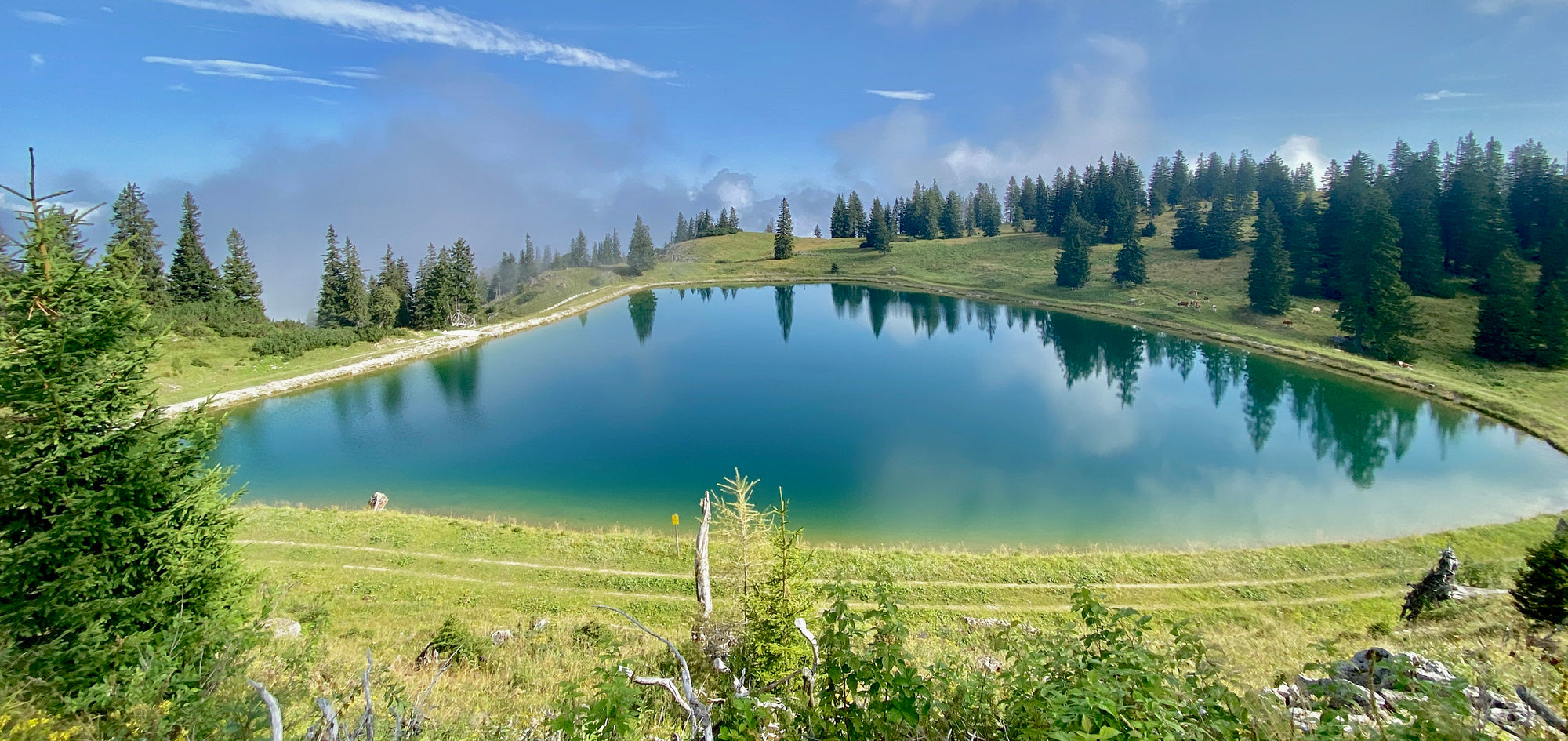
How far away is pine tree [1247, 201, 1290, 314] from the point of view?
183 ft

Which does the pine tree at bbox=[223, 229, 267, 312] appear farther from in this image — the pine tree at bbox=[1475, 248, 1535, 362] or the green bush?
the pine tree at bbox=[1475, 248, 1535, 362]

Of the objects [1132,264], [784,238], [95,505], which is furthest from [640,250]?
[95,505]

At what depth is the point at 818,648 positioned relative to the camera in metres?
4.89

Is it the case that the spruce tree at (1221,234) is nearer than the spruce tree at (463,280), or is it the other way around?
the spruce tree at (463,280)

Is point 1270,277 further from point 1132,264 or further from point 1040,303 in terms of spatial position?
point 1040,303

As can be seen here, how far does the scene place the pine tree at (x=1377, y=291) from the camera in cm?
4434

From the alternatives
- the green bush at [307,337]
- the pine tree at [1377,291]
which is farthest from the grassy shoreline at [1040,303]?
the pine tree at [1377,291]

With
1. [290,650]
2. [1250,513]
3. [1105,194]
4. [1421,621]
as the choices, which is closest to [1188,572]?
[1421,621]

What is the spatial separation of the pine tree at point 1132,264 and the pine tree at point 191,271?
86.2 metres

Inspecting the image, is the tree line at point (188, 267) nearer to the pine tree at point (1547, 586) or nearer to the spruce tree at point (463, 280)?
the spruce tree at point (463, 280)

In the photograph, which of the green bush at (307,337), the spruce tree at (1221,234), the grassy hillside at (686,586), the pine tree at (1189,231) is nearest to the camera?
the grassy hillside at (686,586)

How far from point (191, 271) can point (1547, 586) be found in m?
72.4

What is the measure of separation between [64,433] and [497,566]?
461 inches

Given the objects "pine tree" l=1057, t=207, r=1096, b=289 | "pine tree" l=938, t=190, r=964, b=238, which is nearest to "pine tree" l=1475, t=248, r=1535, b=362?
"pine tree" l=1057, t=207, r=1096, b=289
